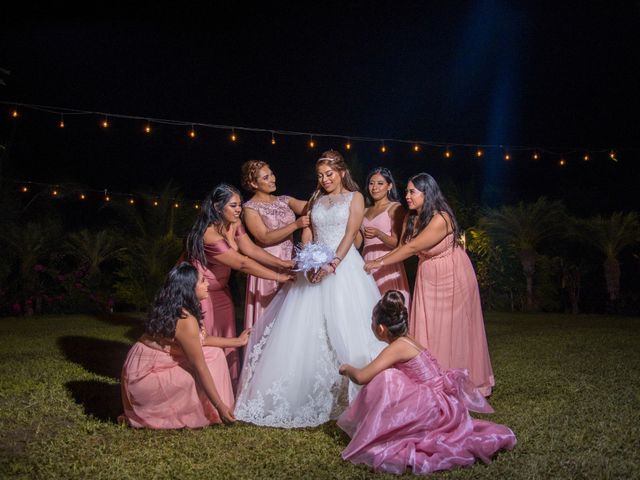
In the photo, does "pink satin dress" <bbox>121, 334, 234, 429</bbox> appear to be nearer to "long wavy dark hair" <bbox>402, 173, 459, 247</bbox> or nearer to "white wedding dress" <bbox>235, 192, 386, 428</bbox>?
"white wedding dress" <bbox>235, 192, 386, 428</bbox>

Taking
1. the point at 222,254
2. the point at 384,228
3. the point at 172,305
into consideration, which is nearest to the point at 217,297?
the point at 222,254

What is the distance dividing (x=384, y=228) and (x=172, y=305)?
238 cm

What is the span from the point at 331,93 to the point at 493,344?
43.3 feet

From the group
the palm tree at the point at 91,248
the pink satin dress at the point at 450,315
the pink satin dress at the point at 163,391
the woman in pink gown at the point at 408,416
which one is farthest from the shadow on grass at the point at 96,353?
the palm tree at the point at 91,248

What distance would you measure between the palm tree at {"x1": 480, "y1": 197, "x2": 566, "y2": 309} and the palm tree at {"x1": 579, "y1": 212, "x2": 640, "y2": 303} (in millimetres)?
904

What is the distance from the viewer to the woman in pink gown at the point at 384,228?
6012 mm

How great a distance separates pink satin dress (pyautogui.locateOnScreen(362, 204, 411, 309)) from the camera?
6.00 m

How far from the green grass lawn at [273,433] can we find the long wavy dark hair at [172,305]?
0.74 metres

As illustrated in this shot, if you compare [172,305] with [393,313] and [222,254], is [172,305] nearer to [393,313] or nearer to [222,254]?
[222,254]

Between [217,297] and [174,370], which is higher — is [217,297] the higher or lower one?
the higher one

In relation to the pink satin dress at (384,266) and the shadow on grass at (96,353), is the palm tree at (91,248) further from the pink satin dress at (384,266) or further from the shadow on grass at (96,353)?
the pink satin dress at (384,266)

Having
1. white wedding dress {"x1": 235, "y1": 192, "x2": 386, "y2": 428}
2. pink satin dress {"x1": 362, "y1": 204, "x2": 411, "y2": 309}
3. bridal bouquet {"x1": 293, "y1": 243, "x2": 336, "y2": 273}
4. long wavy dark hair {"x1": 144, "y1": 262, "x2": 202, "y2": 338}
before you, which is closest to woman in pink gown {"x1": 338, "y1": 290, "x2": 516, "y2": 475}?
white wedding dress {"x1": 235, "y1": 192, "x2": 386, "y2": 428}

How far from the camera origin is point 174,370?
15.3 feet

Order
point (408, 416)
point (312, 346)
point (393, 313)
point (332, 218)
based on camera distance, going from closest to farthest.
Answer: point (408, 416) → point (393, 313) → point (312, 346) → point (332, 218)
